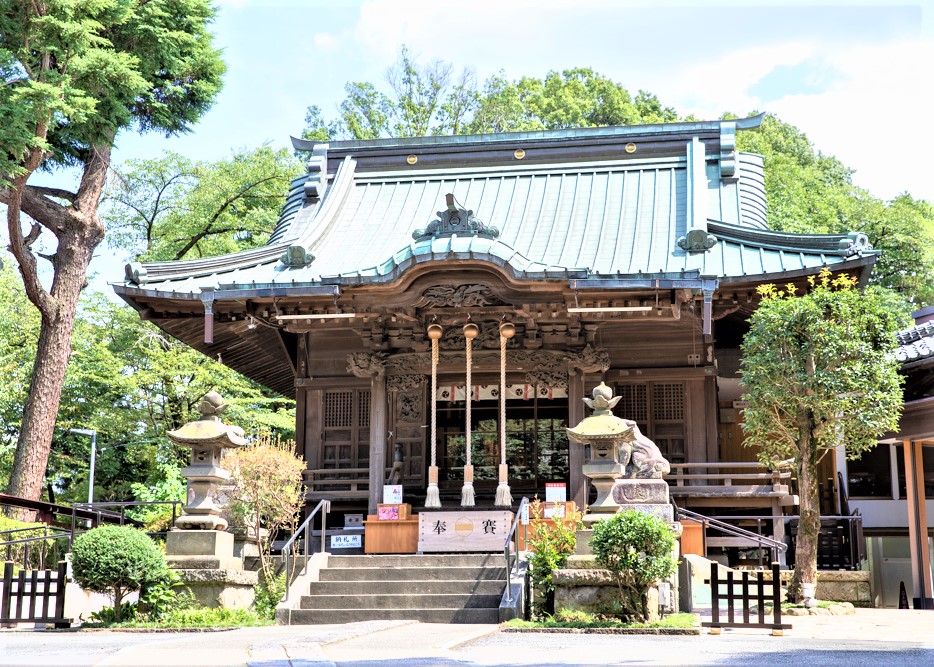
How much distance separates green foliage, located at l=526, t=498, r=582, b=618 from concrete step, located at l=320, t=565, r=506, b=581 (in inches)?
35.9

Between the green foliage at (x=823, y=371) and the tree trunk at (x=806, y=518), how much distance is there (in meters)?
0.03

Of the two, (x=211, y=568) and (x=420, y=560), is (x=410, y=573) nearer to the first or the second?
(x=420, y=560)

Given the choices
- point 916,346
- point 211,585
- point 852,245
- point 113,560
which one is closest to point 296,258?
point 211,585

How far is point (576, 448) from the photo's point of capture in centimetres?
1733

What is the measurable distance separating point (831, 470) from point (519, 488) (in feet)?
31.8

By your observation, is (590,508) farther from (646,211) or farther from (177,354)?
(177,354)

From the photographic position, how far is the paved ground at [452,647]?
8.40 m

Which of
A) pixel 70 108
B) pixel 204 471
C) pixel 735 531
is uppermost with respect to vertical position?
pixel 70 108

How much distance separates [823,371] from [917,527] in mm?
6217

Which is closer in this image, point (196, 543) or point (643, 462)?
point (196, 543)

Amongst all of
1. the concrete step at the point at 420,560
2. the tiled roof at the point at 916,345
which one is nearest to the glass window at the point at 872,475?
the tiled roof at the point at 916,345

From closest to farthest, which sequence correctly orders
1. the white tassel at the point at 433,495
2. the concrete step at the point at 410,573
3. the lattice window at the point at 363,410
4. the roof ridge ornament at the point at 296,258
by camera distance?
the concrete step at the point at 410,573, the white tassel at the point at 433,495, the roof ridge ornament at the point at 296,258, the lattice window at the point at 363,410

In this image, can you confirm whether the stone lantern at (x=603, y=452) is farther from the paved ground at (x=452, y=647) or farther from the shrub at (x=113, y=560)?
the shrub at (x=113, y=560)

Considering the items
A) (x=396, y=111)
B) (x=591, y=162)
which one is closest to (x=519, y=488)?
(x=591, y=162)
